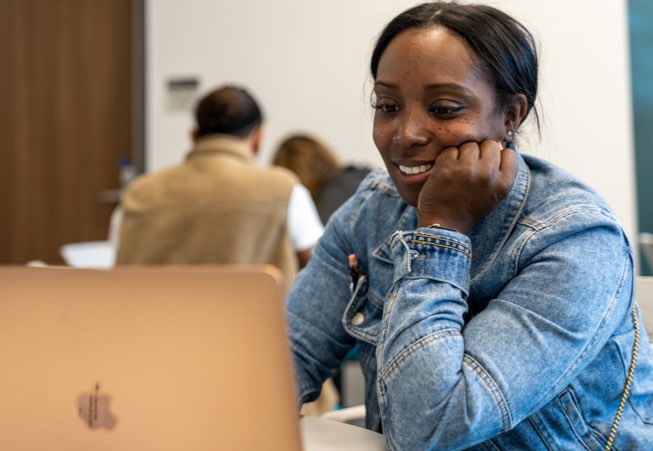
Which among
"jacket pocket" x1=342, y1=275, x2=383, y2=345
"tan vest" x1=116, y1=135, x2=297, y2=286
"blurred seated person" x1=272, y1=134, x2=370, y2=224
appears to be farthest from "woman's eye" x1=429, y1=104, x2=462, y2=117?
"blurred seated person" x1=272, y1=134, x2=370, y2=224

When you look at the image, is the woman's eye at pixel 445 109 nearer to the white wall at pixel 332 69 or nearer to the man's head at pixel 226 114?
the white wall at pixel 332 69

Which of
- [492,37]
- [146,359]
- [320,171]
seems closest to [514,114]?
[492,37]

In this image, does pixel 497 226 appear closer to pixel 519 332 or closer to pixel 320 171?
pixel 519 332

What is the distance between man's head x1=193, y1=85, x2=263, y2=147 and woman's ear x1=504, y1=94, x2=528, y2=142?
5.43 ft

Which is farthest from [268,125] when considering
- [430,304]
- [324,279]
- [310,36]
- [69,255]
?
[430,304]

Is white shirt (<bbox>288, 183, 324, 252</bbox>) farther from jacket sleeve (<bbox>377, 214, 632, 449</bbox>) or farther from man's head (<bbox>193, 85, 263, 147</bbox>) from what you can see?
jacket sleeve (<bbox>377, 214, 632, 449</bbox>)

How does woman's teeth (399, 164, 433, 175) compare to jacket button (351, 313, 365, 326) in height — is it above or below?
above

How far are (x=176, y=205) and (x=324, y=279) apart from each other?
1387 mm

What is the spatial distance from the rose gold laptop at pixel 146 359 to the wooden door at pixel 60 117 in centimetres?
433

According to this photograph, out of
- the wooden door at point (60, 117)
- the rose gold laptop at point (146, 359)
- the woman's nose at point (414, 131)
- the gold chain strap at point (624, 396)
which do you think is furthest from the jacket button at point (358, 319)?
the wooden door at point (60, 117)

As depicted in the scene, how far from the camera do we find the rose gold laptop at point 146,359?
64 centimetres

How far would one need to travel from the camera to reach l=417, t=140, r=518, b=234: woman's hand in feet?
3.42

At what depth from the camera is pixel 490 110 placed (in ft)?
3.61

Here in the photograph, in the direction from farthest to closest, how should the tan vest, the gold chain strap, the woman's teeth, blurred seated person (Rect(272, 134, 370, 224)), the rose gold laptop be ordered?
blurred seated person (Rect(272, 134, 370, 224)) → the tan vest → the woman's teeth → the gold chain strap → the rose gold laptop
